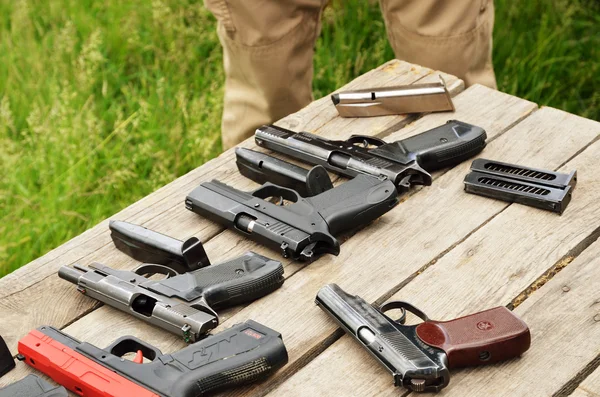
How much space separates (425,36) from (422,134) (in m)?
1.06

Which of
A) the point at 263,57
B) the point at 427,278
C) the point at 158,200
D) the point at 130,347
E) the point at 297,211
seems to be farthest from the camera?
the point at 263,57

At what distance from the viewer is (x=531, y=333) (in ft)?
9.09

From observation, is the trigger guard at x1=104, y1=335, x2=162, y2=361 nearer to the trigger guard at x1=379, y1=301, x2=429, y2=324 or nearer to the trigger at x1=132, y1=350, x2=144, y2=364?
the trigger at x1=132, y1=350, x2=144, y2=364

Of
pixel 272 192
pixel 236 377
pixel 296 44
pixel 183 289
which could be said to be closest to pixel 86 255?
pixel 183 289

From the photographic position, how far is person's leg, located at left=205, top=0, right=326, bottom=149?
449cm

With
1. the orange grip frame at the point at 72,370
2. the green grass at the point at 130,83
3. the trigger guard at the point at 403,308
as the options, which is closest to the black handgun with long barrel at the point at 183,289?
the orange grip frame at the point at 72,370

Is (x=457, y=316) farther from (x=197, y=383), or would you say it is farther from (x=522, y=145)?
(x=522, y=145)

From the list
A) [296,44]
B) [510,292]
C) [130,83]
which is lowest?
[130,83]

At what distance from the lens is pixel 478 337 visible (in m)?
2.62

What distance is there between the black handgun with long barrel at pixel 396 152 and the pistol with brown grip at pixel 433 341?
2.68ft

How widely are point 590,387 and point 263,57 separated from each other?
102 inches

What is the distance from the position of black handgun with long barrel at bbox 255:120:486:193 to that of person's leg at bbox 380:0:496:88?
0.91 meters

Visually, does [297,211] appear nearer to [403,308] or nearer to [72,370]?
[403,308]

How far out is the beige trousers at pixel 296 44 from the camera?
4473mm
